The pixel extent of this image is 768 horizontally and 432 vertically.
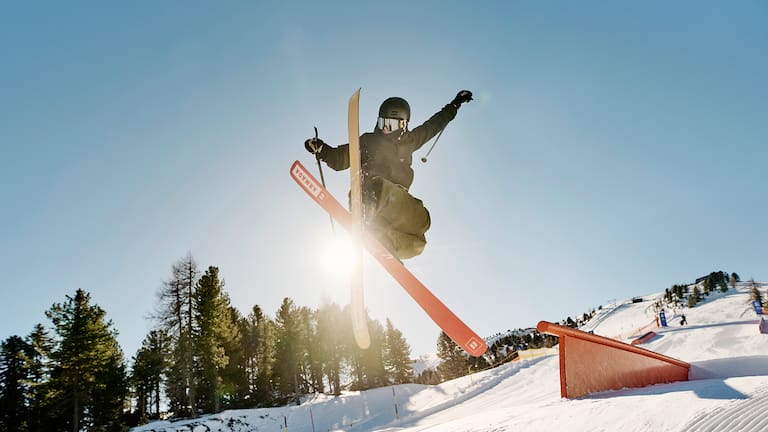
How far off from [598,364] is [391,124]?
4875 millimetres

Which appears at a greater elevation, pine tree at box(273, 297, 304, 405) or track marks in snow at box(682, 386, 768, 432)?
pine tree at box(273, 297, 304, 405)

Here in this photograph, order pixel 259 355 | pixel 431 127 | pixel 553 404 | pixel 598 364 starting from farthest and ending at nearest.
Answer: pixel 259 355 → pixel 598 364 → pixel 553 404 → pixel 431 127

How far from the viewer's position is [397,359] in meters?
40.8

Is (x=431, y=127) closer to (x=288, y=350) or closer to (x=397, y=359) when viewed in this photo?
(x=288, y=350)

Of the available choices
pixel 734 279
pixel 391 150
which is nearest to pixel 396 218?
pixel 391 150

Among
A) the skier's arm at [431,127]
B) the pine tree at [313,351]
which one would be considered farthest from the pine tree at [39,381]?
the skier's arm at [431,127]

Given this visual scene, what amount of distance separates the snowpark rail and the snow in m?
0.26

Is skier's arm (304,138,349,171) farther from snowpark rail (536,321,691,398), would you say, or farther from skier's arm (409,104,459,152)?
snowpark rail (536,321,691,398)

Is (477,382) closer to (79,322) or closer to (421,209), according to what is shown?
(421,209)

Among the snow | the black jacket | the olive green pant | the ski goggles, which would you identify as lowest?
the snow

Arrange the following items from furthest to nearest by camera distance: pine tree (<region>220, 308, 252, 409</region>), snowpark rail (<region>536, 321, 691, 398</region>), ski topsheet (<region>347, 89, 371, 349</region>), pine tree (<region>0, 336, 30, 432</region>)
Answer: pine tree (<region>220, 308, 252, 409</region>) < pine tree (<region>0, 336, 30, 432</region>) < snowpark rail (<region>536, 321, 691, 398</region>) < ski topsheet (<region>347, 89, 371, 349</region>)

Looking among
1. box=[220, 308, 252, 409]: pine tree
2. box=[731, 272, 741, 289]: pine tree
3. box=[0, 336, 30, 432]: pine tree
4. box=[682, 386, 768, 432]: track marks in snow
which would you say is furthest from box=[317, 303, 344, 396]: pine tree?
box=[731, 272, 741, 289]: pine tree

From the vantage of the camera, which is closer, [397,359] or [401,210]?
[401,210]

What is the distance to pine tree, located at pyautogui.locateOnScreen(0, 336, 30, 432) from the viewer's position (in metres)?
26.9
